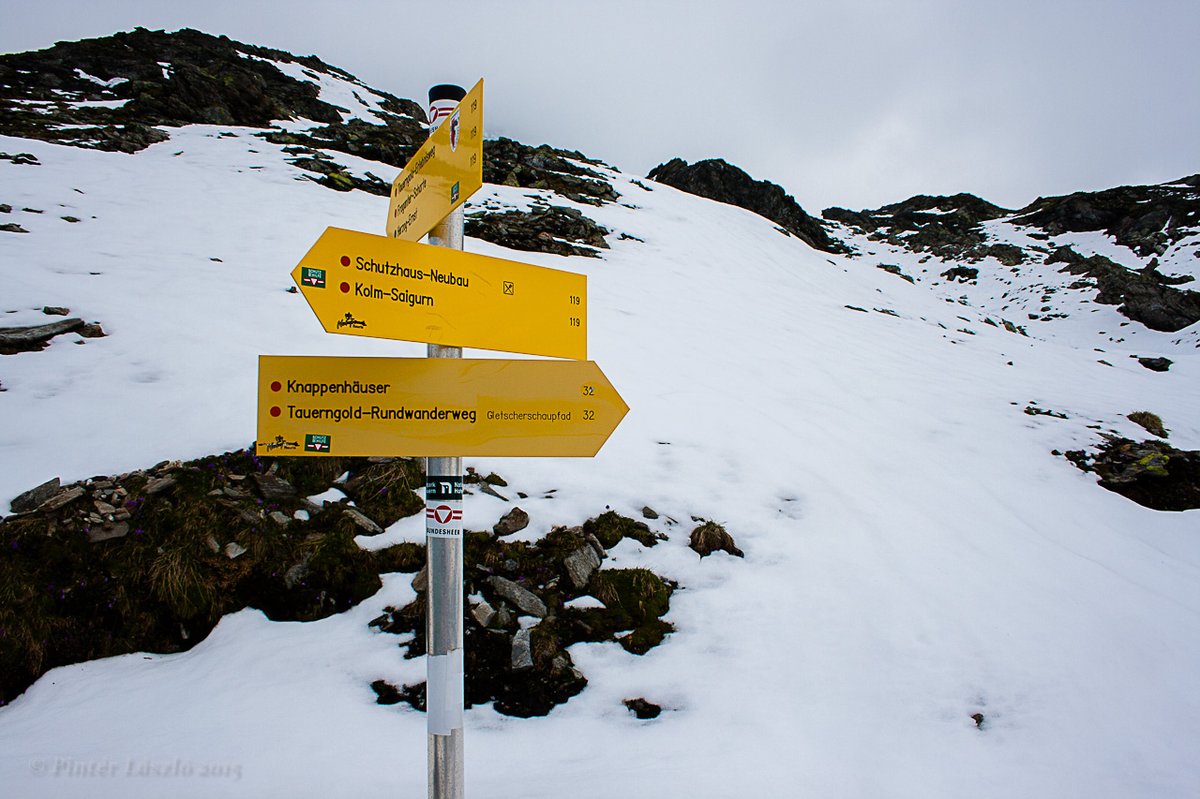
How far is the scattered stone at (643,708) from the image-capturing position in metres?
3.73

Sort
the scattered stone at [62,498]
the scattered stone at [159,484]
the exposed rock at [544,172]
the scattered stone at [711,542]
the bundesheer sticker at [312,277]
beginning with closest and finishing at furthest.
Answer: the bundesheer sticker at [312,277] → the scattered stone at [62,498] → the scattered stone at [159,484] → the scattered stone at [711,542] → the exposed rock at [544,172]

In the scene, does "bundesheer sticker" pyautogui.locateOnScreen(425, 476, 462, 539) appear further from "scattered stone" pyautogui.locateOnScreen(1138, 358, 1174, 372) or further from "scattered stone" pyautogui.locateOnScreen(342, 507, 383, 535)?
"scattered stone" pyautogui.locateOnScreen(1138, 358, 1174, 372)

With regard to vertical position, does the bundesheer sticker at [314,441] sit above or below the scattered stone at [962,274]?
below

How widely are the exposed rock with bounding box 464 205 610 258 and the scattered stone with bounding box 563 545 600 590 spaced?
13525mm

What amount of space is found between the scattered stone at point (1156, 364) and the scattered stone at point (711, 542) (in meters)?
17.4

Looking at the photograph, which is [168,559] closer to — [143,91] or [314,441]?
[314,441]

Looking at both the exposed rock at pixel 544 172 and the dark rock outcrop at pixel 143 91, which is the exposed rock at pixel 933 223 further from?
the dark rock outcrop at pixel 143 91

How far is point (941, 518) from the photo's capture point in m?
6.42

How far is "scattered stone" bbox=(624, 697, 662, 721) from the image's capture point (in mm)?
3729

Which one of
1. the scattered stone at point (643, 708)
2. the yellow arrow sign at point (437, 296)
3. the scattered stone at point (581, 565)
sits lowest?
the scattered stone at point (643, 708)

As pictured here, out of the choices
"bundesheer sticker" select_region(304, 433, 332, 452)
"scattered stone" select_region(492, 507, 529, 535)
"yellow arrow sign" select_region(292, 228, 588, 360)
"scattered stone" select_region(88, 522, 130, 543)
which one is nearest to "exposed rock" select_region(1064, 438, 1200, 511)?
"scattered stone" select_region(492, 507, 529, 535)

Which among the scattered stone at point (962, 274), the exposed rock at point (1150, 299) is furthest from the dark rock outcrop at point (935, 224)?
the exposed rock at point (1150, 299)

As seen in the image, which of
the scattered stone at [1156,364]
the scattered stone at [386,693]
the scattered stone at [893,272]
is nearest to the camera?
the scattered stone at [386,693]

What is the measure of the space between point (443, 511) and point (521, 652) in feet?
7.94
